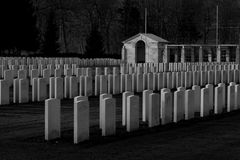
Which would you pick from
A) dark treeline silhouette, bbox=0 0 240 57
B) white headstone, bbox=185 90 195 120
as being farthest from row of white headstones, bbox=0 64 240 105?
dark treeline silhouette, bbox=0 0 240 57

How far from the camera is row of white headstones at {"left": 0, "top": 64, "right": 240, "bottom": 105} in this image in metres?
13.9

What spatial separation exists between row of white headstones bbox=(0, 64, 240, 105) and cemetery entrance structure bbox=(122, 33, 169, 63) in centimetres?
1880

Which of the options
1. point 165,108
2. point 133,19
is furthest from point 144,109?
point 133,19

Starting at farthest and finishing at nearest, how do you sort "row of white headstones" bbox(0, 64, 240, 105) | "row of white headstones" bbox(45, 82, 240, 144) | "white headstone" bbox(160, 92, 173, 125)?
1. "row of white headstones" bbox(0, 64, 240, 105)
2. "white headstone" bbox(160, 92, 173, 125)
3. "row of white headstones" bbox(45, 82, 240, 144)

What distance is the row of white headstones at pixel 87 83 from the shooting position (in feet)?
45.6

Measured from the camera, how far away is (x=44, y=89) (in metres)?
14.3

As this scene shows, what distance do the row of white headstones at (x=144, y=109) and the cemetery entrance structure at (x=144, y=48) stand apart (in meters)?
29.0

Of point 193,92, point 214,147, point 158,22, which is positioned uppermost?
point 158,22

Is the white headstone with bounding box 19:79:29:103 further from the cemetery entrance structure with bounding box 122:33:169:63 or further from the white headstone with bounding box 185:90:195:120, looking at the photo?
the cemetery entrance structure with bounding box 122:33:169:63

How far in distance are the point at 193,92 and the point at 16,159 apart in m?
5.15

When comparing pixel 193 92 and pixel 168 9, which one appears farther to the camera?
pixel 168 9

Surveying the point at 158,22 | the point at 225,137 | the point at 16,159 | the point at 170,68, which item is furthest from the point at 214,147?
the point at 158,22

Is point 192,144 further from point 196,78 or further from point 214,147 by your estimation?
point 196,78

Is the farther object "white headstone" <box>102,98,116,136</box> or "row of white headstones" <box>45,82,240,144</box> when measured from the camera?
"white headstone" <box>102,98,116,136</box>
